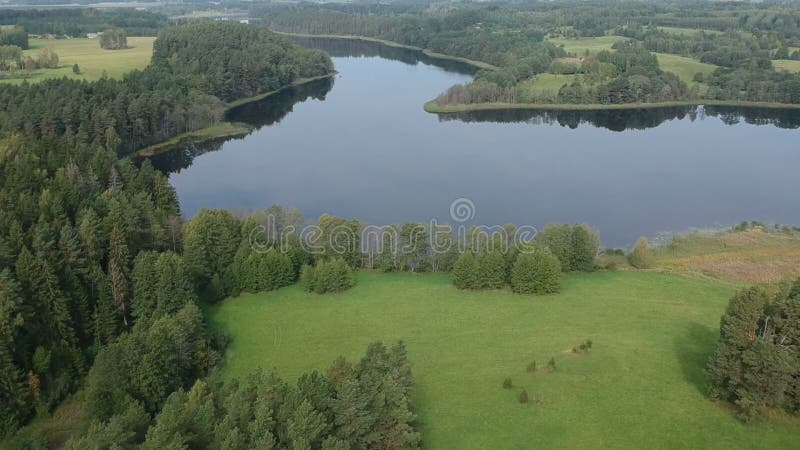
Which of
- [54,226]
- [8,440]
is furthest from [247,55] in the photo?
[8,440]

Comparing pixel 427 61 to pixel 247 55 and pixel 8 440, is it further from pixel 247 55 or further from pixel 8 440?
pixel 8 440

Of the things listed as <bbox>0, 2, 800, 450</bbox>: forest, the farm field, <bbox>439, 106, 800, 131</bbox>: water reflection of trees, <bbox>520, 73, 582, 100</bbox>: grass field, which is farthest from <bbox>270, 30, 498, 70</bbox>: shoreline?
<bbox>0, 2, 800, 450</bbox>: forest

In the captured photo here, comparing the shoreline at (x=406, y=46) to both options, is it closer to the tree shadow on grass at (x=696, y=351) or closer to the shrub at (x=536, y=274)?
the shrub at (x=536, y=274)

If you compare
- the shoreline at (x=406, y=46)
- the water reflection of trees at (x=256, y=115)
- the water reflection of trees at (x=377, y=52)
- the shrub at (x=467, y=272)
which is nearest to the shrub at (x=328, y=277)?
the shrub at (x=467, y=272)

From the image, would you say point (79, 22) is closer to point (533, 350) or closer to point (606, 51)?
point (606, 51)

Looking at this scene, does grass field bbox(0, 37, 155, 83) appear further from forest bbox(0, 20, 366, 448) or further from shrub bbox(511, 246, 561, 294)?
shrub bbox(511, 246, 561, 294)
